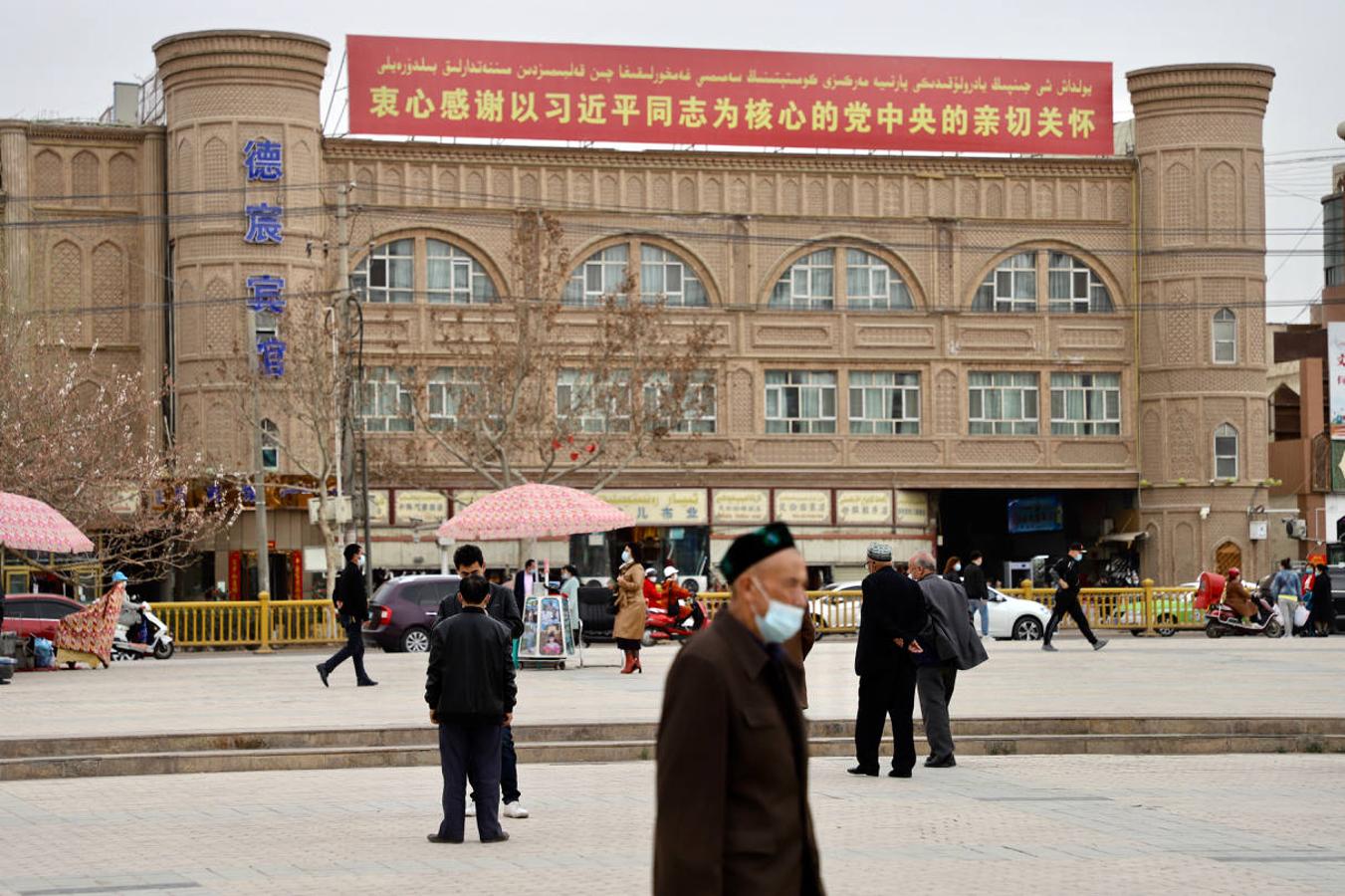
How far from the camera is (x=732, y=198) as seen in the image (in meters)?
52.0

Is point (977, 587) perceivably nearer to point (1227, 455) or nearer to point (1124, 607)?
point (1124, 607)

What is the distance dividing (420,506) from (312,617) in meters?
13.2

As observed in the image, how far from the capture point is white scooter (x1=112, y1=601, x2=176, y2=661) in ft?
116

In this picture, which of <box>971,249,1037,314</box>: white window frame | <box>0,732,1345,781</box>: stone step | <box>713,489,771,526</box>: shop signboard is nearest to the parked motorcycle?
<box>713,489,771,526</box>: shop signboard

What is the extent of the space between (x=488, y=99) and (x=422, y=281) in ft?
14.9

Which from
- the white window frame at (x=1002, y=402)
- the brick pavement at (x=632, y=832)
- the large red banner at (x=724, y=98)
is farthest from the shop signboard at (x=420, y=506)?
the brick pavement at (x=632, y=832)

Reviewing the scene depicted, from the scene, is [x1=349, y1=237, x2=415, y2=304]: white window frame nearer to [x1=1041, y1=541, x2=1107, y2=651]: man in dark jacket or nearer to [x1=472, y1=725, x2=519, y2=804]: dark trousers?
[x1=1041, y1=541, x2=1107, y2=651]: man in dark jacket

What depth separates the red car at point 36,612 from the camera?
103ft

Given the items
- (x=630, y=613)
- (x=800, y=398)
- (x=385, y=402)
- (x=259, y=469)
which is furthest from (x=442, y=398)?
(x=630, y=613)

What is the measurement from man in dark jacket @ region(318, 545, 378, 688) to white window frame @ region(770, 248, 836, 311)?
2936cm

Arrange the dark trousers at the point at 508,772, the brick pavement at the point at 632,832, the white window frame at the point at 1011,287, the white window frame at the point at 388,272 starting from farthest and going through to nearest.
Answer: the white window frame at the point at 1011,287 < the white window frame at the point at 388,272 < the dark trousers at the point at 508,772 < the brick pavement at the point at 632,832

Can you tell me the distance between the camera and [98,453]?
3953cm

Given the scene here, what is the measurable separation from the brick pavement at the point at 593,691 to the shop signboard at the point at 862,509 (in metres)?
18.5

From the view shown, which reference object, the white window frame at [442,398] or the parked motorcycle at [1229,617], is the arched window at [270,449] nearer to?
the white window frame at [442,398]
